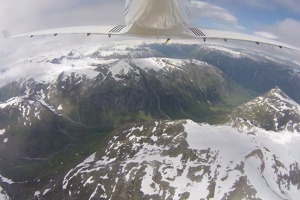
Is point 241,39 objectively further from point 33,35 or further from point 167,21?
point 33,35

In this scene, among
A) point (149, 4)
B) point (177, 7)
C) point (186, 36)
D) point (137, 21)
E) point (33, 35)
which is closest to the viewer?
point (149, 4)

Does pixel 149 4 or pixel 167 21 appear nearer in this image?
pixel 149 4

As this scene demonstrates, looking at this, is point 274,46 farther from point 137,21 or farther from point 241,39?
point 137,21

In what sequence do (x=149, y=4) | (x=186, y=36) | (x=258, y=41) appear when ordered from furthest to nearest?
(x=258, y=41), (x=186, y=36), (x=149, y=4)

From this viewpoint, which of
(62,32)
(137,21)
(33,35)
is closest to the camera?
(137,21)

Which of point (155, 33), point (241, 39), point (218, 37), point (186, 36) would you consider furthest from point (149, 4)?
point (241, 39)

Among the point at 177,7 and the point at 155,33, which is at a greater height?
the point at 177,7

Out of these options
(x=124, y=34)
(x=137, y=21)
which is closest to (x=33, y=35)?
(x=124, y=34)

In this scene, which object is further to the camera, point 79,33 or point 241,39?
point 79,33

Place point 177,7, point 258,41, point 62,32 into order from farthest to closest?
1. point 62,32
2. point 258,41
3. point 177,7
